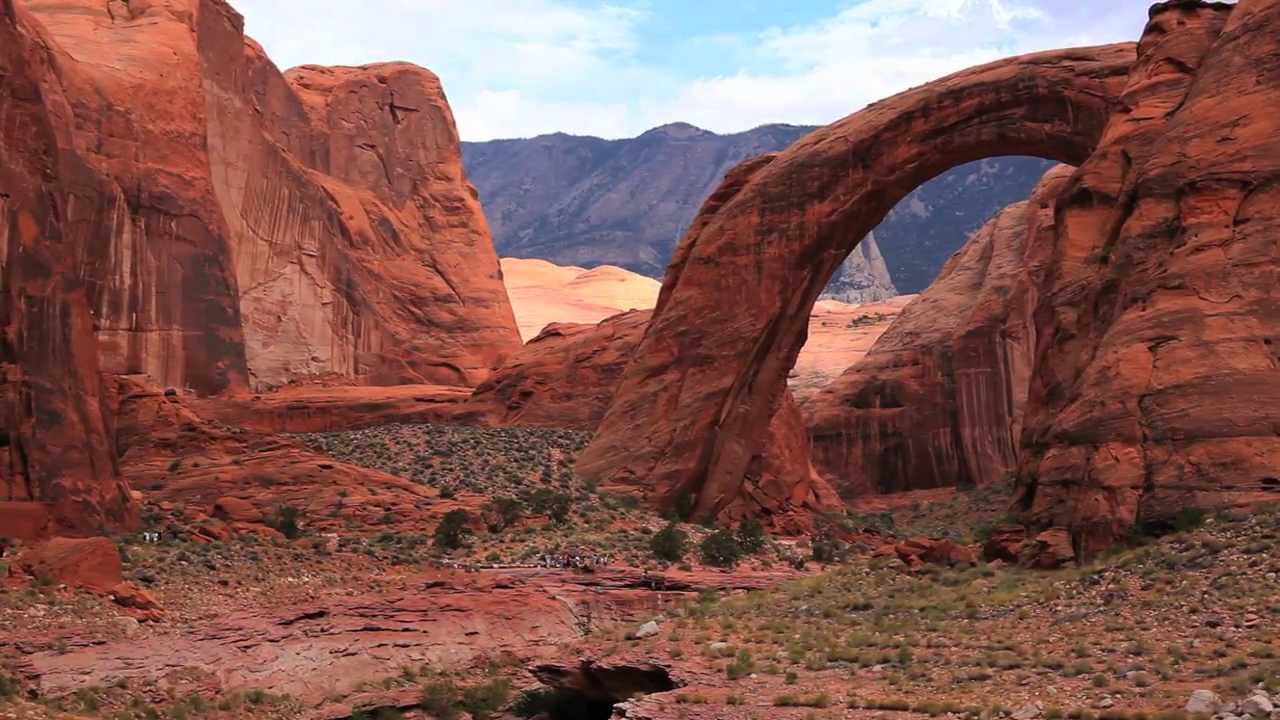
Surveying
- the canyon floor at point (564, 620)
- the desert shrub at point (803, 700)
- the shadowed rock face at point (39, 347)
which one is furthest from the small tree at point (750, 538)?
the desert shrub at point (803, 700)

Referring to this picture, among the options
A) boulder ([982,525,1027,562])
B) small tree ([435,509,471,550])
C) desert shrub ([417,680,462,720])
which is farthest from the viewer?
small tree ([435,509,471,550])

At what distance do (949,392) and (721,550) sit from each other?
2455 cm

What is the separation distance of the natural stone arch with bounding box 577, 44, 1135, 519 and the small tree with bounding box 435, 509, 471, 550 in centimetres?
568

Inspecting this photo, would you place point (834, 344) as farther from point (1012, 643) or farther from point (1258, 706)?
point (1258, 706)

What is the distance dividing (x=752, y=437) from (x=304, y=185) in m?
24.8

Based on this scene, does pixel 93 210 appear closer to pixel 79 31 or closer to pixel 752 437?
pixel 79 31

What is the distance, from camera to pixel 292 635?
24562 mm

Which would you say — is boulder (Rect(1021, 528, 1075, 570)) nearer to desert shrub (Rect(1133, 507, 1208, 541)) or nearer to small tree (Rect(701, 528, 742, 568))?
desert shrub (Rect(1133, 507, 1208, 541))

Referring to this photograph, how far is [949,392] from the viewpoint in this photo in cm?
5556

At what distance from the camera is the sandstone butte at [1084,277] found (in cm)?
2395

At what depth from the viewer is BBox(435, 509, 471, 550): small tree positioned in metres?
32.3

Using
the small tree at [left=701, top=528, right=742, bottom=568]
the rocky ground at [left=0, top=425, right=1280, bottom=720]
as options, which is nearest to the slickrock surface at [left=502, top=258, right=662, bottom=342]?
the small tree at [left=701, top=528, right=742, bottom=568]

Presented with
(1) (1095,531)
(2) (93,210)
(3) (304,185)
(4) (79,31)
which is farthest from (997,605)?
(3) (304,185)

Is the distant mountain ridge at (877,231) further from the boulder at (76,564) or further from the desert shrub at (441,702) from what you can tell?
the desert shrub at (441,702)
